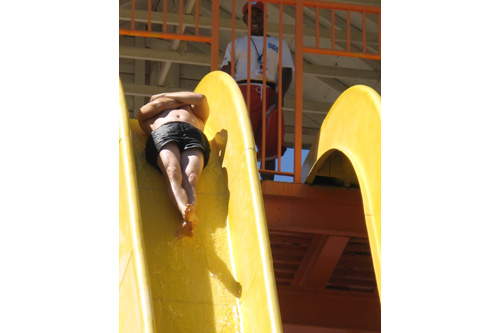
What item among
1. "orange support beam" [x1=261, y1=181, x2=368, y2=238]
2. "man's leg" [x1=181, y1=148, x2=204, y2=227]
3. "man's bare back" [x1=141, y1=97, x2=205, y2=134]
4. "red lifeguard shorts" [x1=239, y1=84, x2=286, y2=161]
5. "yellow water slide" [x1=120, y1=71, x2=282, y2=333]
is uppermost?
"red lifeguard shorts" [x1=239, y1=84, x2=286, y2=161]

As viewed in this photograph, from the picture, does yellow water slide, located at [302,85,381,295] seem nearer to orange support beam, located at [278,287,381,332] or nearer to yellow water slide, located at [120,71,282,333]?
yellow water slide, located at [120,71,282,333]

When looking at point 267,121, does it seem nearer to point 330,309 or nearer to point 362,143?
point 330,309

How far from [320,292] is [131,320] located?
3.88m

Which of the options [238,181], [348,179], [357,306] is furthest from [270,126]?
[238,181]

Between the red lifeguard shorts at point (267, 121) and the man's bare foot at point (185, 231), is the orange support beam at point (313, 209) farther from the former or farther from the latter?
the man's bare foot at point (185, 231)

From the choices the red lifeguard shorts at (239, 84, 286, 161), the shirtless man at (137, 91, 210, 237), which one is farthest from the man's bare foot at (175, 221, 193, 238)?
the red lifeguard shorts at (239, 84, 286, 161)

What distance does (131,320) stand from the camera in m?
5.25

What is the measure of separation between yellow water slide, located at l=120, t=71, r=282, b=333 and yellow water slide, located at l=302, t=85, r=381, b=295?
0.66 meters

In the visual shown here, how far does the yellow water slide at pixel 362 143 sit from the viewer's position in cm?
616

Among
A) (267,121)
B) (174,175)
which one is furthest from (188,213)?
(267,121)

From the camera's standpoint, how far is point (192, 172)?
652cm

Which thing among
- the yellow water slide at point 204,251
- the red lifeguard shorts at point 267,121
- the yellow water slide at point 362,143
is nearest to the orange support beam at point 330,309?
the red lifeguard shorts at point 267,121

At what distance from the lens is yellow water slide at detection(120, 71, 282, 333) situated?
544cm

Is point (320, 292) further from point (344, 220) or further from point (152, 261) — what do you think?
point (152, 261)
